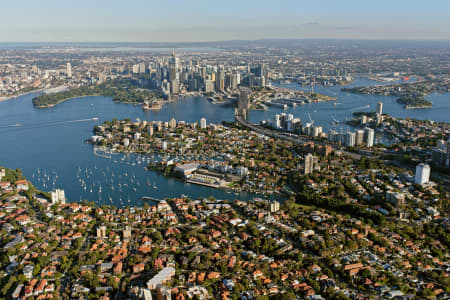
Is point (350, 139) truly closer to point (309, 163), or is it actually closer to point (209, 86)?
point (309, 163)

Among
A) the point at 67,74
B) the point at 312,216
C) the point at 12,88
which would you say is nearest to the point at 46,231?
the point at 312,216

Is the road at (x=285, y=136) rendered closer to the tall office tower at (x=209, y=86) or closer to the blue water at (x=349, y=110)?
the blue water at (x=349, y=110)

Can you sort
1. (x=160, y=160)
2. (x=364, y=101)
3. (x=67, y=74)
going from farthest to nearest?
(x=67, y=74), (x=364, y=101), (x=160, y=160)

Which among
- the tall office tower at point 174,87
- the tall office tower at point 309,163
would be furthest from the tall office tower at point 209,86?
the tall office tower at point 309,163

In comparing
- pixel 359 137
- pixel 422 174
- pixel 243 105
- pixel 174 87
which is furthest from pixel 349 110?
pixel 174 87

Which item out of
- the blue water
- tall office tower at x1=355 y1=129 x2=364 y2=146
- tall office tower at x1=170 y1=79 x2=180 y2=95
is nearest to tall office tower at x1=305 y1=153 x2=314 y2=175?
tall office tower at x1=355 y1=129 x2=364 y2=146

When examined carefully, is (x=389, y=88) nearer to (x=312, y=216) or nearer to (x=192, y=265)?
(x=312, y=216)
